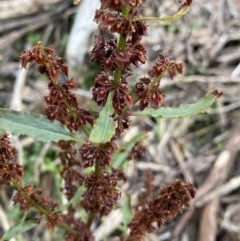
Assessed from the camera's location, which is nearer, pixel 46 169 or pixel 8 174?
pixel 8 174

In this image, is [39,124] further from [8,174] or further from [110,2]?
[110,2]

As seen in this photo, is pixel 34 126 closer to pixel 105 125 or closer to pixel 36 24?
pixel 105 125

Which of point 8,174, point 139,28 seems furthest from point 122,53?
point 8,174

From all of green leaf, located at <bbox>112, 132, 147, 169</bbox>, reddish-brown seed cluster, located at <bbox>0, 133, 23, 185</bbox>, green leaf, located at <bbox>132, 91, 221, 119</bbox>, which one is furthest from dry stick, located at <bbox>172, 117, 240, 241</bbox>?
reddish-brown seed cluster, located at <bbox>0, 133, 23, 185</bbox>

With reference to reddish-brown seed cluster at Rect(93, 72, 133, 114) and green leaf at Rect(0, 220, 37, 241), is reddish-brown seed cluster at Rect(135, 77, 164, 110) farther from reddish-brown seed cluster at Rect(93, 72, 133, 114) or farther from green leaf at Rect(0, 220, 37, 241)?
green leaf at Rect(0, 220, 37, 241)

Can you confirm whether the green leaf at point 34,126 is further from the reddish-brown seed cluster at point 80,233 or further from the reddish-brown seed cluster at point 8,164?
the reddish-brown seed cluster at point 80,233

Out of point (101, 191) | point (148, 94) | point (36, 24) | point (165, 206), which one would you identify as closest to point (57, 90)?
point (148, 94)
